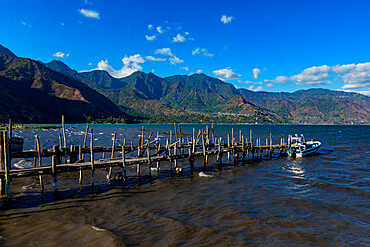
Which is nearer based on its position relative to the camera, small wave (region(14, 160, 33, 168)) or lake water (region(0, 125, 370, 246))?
lake water (region(0, 125, 370, 246))

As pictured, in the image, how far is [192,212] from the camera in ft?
42.5

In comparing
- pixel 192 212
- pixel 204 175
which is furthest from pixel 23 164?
pixel 192 212

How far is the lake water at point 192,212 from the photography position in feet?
32.9

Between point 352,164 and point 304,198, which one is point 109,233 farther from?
point 352,164

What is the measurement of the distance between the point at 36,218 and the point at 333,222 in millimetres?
17262

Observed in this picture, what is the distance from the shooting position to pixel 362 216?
1263 centimetres

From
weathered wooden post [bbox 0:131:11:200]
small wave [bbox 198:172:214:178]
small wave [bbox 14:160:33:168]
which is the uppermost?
weathered wooden post [bbox 0:131:11:200]

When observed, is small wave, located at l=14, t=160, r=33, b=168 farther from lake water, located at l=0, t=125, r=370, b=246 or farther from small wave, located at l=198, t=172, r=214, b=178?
small wave, located at l=198, t=172, r=214, b=178

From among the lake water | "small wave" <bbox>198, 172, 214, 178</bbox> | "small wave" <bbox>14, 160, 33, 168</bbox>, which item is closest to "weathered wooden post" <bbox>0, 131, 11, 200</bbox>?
the lake water

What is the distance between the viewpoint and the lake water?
10.0 m

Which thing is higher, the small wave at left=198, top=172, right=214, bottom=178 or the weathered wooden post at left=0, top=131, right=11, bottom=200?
the weathered wooden post at left=0, top=131, right=11, bottom=200

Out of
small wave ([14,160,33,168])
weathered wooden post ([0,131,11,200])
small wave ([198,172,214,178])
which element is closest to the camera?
weathered wooden post ([0,131,11,200])

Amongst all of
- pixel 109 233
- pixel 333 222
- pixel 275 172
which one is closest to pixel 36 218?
pixel 109 233

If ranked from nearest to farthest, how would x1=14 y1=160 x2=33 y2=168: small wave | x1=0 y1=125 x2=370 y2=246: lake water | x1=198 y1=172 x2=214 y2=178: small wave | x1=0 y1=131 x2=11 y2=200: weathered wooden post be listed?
x1=0 y1=125 x2=370 y2=246: lake water, x1=0 y1=131 x2=11 y2=200: weathered wooden post, x1=198 y1=172 x2=214 y2=178: small wave, x1=14 y1=160 x2=33 y2=168: small wave
